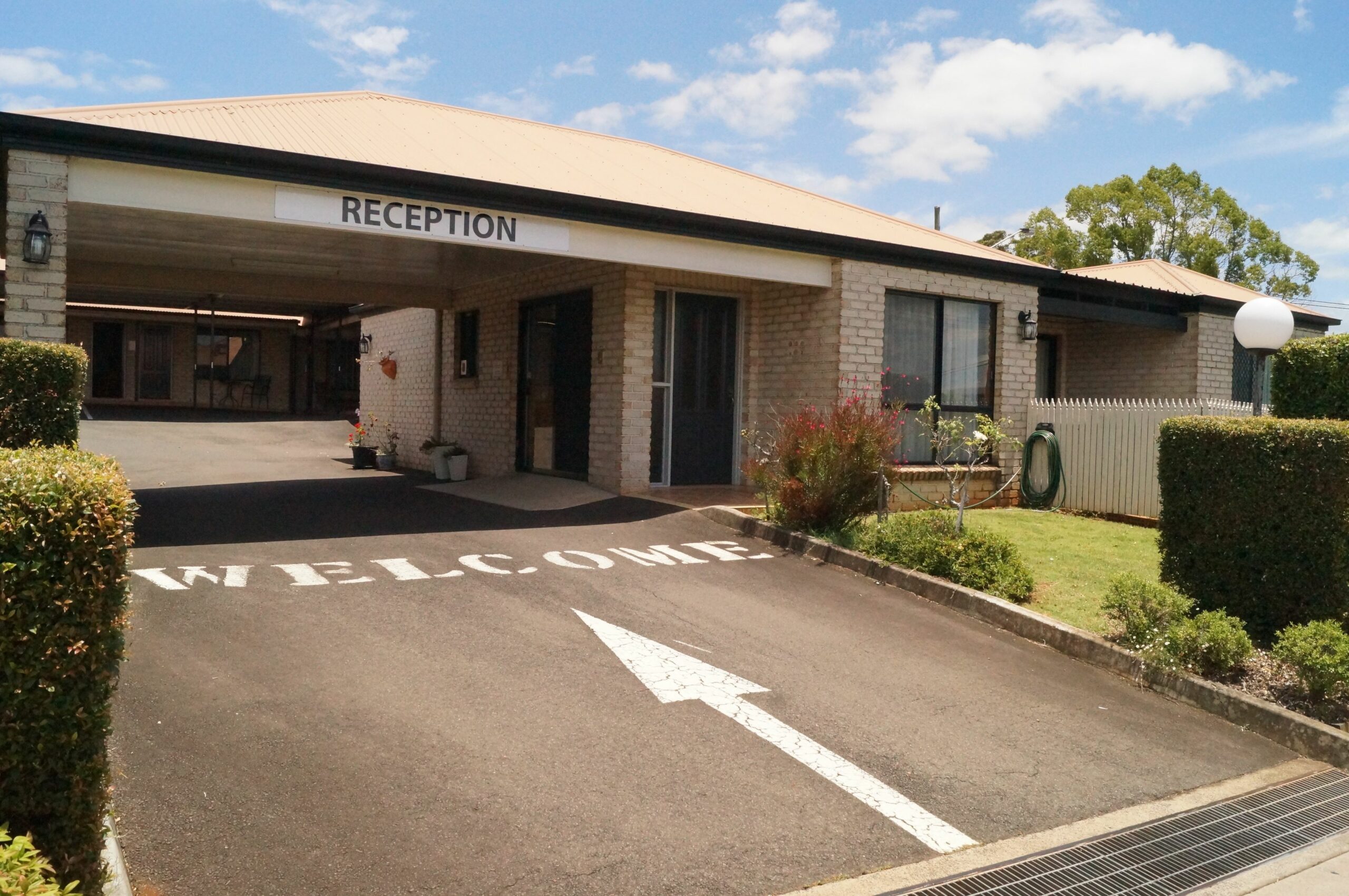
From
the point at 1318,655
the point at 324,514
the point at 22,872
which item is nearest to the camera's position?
the point at 22,872

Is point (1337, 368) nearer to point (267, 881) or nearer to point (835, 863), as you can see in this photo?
point (835, 863)

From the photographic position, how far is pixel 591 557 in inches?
346

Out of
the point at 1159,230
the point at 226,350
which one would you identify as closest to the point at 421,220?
the point at 226,350

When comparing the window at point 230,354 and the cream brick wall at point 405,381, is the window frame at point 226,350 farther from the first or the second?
the cream brick wall at point 405,381

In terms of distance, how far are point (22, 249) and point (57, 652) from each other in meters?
6.81

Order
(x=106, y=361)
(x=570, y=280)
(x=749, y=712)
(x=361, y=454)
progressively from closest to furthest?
(x=749, y=712), (x=570, y=280), (x=361, y=454), (x=106, y=361)

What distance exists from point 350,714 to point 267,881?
1424 mm

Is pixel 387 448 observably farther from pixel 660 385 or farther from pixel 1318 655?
pixel 1318 655

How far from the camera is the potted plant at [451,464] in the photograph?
15.7m

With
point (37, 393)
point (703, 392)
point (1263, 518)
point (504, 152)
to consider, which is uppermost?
point (504, 152)

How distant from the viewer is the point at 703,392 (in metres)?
13.8

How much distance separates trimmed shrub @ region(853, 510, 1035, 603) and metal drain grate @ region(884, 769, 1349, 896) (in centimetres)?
290

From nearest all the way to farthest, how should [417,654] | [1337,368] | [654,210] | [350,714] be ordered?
[350,714]
[417,654]
[1337,368]
[654,210]

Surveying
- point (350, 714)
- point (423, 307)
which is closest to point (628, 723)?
point (350, 714)
